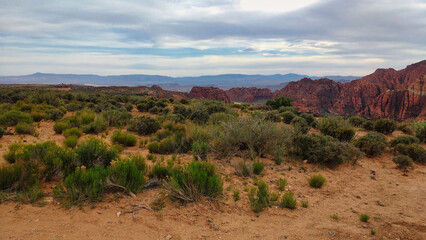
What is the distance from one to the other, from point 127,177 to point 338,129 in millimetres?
9782

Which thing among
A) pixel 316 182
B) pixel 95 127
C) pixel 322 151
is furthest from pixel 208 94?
pixel 316 182

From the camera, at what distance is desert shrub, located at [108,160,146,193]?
4.80m

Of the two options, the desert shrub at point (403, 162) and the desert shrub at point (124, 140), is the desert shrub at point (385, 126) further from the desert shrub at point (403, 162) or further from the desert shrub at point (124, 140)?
the desert shrub at point (124, 140)

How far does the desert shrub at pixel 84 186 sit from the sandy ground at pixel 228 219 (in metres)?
0.21

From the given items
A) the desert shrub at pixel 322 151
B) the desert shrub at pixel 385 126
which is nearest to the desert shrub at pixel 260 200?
the desert shrub at pixel 322 151

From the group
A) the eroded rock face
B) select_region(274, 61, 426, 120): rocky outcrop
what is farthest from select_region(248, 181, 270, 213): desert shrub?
the eroded rock face

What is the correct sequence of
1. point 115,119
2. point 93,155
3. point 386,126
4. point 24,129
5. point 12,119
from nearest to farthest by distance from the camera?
point 93,155 < point 24,129 < point 12,119 < point 115,119 < point 386,126

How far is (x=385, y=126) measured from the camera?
13602mm

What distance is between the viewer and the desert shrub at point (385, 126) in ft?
44.0

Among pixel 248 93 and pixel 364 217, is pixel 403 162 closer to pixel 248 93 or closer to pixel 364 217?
pixel 364 217

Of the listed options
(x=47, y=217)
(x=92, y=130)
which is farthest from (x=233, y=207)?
(x=92, y=130)

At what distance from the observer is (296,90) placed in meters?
98.5

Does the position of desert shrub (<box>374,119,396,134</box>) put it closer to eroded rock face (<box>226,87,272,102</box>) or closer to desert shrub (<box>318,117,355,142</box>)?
desert shrub (<box>318,117,355,142</box>)

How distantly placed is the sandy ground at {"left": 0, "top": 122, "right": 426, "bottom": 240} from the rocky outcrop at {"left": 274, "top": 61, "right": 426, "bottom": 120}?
49926mm
